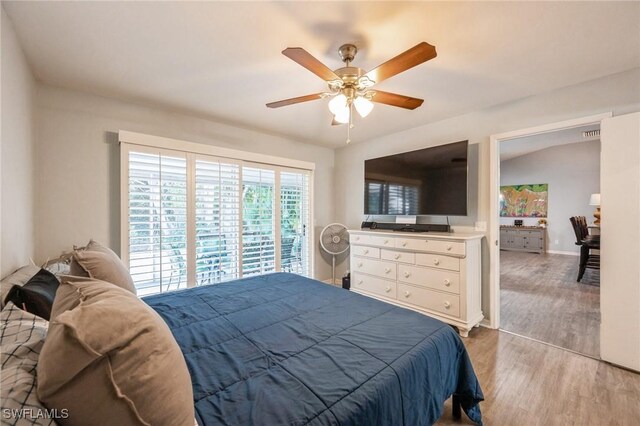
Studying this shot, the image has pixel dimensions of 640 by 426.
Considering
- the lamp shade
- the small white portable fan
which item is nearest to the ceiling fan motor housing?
the lamp shade

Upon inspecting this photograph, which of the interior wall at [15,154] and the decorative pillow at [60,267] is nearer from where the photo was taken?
the interior wall at [15,154]

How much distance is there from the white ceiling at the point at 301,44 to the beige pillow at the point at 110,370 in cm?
161

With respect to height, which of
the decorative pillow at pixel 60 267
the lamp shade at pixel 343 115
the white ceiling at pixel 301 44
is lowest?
the decorative pillow at pixel 60 267

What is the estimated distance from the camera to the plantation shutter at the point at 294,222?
3.67m

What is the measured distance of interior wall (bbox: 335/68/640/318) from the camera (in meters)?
2.11

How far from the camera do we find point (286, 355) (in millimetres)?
1142

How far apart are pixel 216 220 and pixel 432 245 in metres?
2.46

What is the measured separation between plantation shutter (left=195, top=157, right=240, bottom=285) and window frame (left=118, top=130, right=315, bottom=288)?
0.16ft

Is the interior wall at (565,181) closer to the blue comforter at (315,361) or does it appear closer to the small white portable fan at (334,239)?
the small white portable fan at (334,239)

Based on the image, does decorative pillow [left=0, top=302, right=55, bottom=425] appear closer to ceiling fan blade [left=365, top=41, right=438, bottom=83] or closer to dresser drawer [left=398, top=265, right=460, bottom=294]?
ceiling fan blade [left=365, top=41, right=438, bottom=83]

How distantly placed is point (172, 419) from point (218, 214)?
2593 mm

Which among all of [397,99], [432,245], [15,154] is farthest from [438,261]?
[15,154]

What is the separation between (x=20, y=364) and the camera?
0.62 meters

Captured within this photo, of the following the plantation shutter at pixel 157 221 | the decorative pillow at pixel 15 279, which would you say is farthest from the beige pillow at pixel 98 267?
the plantation shutter at pixel 157 221
